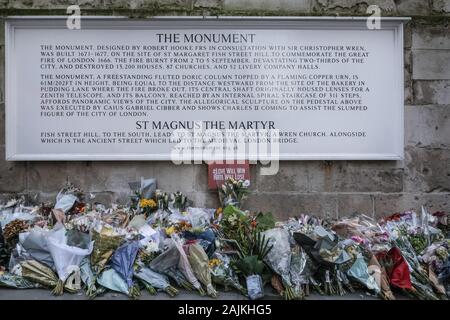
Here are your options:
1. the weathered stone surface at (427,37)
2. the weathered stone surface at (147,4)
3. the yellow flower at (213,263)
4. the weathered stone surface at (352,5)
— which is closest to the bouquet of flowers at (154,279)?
the yellow flower at (213,263)

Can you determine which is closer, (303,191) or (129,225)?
(129,225)

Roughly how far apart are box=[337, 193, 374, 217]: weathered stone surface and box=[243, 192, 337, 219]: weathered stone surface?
0.07 meters

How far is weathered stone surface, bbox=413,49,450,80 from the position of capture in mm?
4969

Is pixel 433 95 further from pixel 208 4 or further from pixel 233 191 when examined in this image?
pixel 208 4

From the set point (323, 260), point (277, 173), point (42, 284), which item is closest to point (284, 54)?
point (277, 173)

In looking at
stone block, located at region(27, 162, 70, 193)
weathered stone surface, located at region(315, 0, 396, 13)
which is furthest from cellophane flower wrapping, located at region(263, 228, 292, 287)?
weathered stone surface, located at region(315, 0, 396, 13)

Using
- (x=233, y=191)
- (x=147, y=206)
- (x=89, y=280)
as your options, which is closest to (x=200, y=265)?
(x=89, y=280)

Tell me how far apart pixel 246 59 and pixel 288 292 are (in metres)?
2.49

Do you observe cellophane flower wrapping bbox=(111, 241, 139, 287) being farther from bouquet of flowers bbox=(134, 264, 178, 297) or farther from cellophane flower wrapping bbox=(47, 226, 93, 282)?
cellophane flower wrapping bbox=(47, 226, 93, 282)

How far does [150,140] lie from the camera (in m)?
4.91

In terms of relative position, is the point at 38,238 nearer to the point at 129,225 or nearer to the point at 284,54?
the point at 129,225

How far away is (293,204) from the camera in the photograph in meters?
4.96

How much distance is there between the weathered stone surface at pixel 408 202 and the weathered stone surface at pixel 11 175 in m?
3.81

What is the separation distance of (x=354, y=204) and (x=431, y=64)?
172 cm
